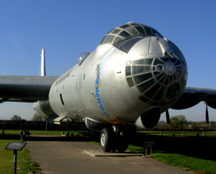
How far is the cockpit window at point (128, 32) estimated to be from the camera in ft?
33.4

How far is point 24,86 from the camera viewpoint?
21.6 metres

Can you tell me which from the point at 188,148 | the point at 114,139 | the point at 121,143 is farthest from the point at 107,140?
the point at 188,148

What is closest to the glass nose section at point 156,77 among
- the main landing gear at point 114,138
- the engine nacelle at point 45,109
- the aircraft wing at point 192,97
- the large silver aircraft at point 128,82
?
the large silver aircraft at point 128,82

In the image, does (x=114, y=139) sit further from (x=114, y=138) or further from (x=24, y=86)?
(x=24, y=86)

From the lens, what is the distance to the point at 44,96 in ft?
76.5

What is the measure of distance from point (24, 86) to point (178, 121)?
44786mm

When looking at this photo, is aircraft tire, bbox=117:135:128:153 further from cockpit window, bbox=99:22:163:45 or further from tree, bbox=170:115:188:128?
tree, bbox=170:115:188:128

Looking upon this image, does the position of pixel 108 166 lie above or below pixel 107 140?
below

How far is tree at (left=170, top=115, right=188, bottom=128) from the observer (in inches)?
2269

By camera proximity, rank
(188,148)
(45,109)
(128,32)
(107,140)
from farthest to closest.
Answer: (45,109)
(188,148)
(107,140)
(128,32)

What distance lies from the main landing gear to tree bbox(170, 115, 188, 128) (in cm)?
4834

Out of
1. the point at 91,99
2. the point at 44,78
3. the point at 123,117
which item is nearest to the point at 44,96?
the point at 44,78

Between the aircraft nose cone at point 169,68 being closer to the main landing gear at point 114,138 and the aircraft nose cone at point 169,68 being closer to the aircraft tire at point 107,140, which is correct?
the main landing gear at point 114,138

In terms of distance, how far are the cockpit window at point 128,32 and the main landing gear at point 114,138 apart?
3.88m
